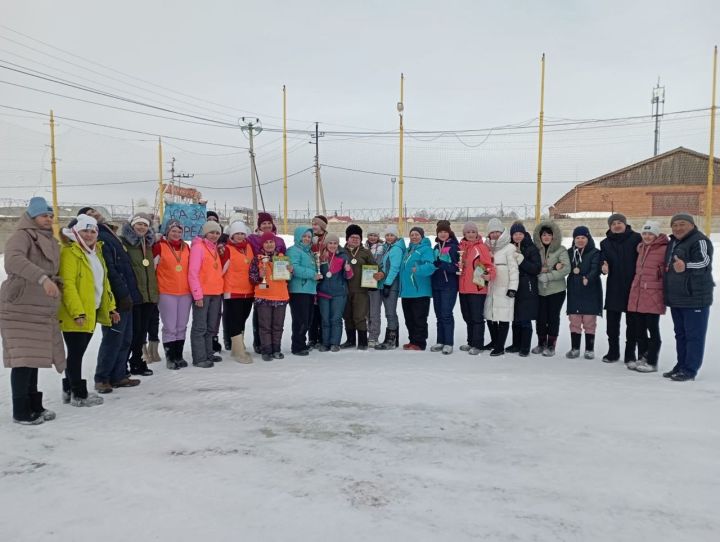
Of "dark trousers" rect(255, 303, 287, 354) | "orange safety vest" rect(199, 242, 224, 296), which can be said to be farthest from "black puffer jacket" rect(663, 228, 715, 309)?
"orange safety vest" rect(199, 242, 224, 296)

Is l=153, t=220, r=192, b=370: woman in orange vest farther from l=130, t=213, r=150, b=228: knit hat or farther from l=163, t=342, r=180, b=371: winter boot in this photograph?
l=130, t=213, r=150, b=228: knit hat

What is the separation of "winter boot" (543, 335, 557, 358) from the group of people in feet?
0.07

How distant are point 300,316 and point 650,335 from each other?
4181 mm

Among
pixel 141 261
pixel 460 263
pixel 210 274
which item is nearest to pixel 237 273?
pixel 210 274

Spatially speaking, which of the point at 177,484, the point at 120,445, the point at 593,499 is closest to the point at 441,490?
the point at 593,499

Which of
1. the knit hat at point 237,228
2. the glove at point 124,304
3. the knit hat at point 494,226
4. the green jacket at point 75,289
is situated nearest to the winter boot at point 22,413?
the green jacket at point 75,289

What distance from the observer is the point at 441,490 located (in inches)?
115

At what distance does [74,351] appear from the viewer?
173 inches

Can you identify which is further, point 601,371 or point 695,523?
point 601,371

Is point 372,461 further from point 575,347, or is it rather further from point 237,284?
point 575,347

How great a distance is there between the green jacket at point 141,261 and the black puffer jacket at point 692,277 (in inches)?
221

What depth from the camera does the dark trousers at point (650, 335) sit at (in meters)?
5.75

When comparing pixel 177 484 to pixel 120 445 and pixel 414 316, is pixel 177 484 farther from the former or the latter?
pixel 414 316

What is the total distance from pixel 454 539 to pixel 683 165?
110 ft
